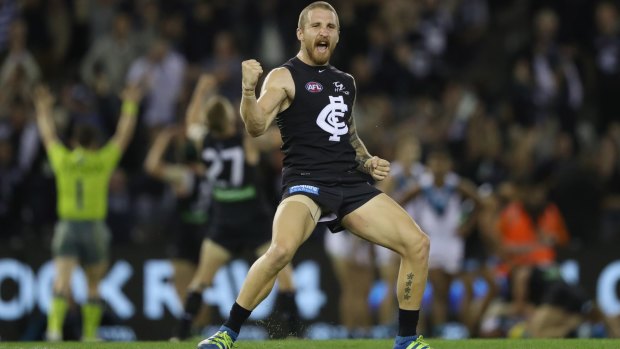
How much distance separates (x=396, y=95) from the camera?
2064 centimetres

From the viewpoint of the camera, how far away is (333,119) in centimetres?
996

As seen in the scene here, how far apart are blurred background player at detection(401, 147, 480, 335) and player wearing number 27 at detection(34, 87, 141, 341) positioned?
4018 millimetres

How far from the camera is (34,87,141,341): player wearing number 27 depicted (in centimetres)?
1566

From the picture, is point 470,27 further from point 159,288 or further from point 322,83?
point 322,83

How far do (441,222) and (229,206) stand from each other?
15.0 ft

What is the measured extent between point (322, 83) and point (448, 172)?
7.61 m

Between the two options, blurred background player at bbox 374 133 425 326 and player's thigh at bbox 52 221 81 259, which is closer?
player's thigh at bbox 52 221 81 259

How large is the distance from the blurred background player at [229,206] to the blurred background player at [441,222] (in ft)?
13.1

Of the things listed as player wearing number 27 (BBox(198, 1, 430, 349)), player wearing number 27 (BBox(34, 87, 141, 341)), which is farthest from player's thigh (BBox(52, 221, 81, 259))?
player wearing number 27 (BBox(198, 1, 430, 349))

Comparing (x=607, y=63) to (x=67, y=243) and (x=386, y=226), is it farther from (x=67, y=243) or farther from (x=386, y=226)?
(x=386, y=226)

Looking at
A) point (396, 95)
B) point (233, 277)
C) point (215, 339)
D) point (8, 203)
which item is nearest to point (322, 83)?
point (215, 339)

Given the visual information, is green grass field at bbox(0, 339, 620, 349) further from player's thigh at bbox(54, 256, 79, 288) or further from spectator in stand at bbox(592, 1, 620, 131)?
spectator in stand at bbox(592, 1, 620, 131)

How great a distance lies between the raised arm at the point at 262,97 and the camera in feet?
30.5

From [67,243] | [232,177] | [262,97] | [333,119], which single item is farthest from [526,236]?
[262,97]
